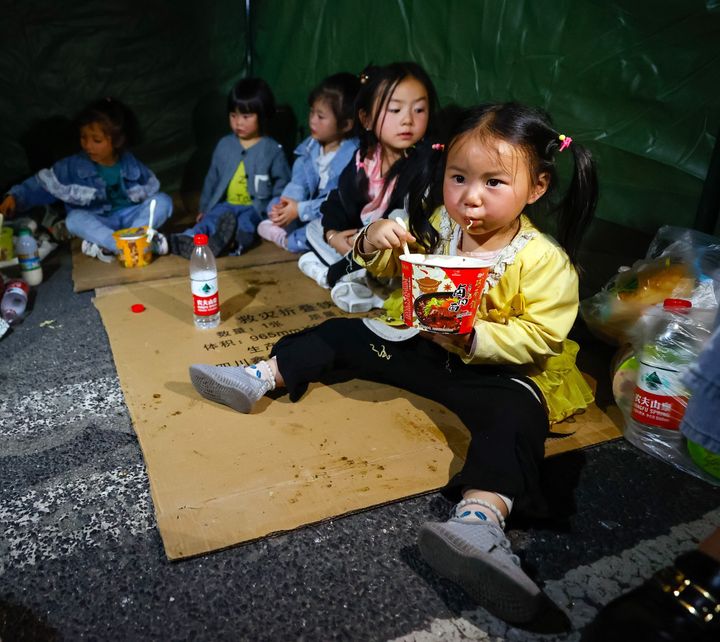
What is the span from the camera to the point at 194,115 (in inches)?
167

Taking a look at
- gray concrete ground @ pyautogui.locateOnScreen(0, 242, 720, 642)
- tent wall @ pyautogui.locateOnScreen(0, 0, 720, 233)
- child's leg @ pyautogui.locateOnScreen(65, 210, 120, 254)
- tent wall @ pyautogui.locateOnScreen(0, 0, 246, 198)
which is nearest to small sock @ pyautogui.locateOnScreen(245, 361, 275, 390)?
gray concrete ground @ pyautogui.locateOnScreen(0, 242, 720, 642)

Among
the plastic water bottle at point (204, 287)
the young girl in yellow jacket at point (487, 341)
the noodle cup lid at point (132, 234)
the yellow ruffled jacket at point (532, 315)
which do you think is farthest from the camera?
the noodle cup lid at point (132, 234)

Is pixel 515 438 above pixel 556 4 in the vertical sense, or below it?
below

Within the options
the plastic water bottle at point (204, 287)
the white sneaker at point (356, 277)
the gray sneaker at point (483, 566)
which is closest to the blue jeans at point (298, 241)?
the white sneaker at point (356, 277)

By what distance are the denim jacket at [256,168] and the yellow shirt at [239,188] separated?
0.02 m

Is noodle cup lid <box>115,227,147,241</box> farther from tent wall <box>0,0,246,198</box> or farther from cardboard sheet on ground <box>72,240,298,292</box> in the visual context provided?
tent wall <box>0,0,246,198</box>

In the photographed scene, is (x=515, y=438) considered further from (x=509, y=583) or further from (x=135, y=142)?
(x=135, y=142)

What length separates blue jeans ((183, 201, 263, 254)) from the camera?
3.40m

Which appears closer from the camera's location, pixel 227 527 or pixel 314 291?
pixel 227 527

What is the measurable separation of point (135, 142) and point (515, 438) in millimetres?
3259

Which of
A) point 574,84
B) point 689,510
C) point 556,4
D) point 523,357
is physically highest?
point 556,4

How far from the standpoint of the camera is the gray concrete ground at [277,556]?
1.29 metres

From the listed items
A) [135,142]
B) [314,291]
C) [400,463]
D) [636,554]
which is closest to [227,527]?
[400,463]

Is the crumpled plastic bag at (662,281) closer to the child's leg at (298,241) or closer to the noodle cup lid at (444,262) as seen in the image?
the noodle cup lid at (444,262)
